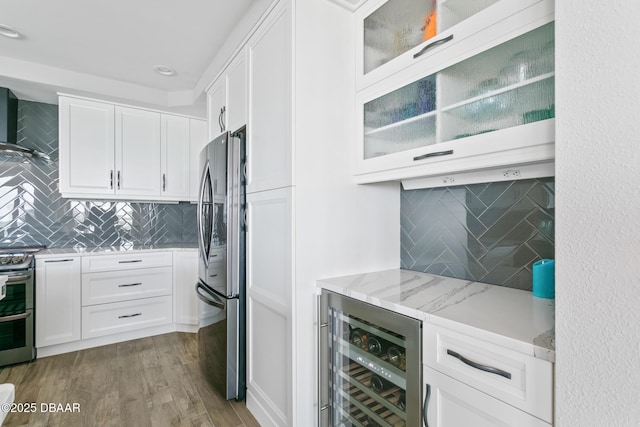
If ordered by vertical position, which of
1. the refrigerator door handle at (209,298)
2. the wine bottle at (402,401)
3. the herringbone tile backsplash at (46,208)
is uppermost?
the herringbone tile backsplash at (46,208)

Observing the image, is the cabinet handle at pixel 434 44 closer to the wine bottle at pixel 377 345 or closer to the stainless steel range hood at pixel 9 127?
the wine bottle at pixel 377 345

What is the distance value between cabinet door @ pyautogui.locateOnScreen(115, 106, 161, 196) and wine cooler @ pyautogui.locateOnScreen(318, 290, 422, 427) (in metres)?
2.81

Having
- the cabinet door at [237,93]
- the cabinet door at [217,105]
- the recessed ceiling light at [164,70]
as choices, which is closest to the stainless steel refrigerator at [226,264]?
the cabinet door at [237,93]

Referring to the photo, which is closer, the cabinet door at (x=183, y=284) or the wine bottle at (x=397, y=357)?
the wine bottle at (x=397, y=357)

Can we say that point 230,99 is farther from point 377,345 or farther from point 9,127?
point 9,127

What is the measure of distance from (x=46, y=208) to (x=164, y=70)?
1.94m

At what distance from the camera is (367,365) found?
136cm

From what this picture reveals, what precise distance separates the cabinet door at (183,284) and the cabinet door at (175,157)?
73cm

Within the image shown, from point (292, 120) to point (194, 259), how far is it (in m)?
2.39

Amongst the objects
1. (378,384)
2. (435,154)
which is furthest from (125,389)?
(435,154)

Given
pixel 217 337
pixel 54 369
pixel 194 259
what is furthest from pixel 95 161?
pixel 217 337

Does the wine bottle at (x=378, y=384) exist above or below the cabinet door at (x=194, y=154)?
below

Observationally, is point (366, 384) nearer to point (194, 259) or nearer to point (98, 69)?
point (194, 259)

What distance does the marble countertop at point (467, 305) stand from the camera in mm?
873
